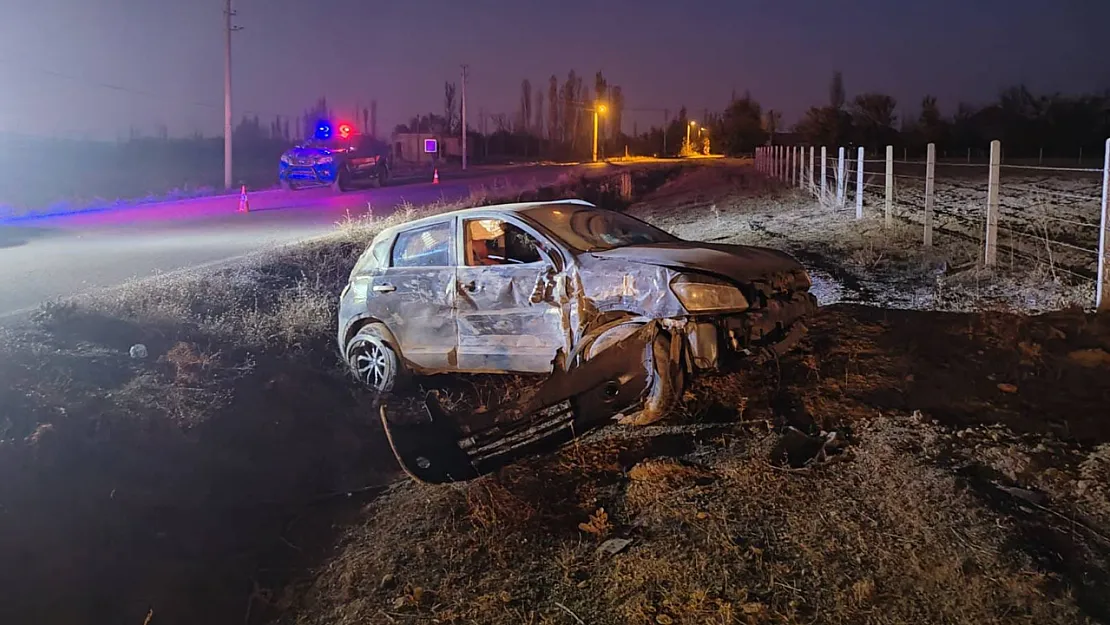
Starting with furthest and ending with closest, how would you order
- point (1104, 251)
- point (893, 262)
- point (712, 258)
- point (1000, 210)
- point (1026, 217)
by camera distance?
point (1000, 210) < point (1026, 217) < point (893, 262) < point (1104, 251) < point (712, 258)

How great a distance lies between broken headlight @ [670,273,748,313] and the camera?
5418 mm

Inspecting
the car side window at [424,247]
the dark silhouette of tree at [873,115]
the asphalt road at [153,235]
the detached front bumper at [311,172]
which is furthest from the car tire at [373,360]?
the dark silhouette of tree at [873,115]

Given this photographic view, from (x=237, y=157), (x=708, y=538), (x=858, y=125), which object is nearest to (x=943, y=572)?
(x=708, y=538)

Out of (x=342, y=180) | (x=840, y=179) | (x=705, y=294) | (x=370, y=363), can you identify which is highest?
(x=342, y=180)

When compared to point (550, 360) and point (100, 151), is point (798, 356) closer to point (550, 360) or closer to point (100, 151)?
point (550, 360)

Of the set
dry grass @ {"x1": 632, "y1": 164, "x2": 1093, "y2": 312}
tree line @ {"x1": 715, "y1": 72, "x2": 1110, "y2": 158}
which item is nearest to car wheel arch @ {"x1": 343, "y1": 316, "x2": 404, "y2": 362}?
dry grass @ {"x1": 632, "y1": 164, "x2": 1093, "y2": 312}

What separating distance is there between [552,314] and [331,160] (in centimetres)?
2165

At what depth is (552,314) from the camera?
20.3 ft

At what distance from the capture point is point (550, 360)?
6254 millimetres

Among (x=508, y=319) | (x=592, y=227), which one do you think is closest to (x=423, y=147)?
(x=592, y=227)

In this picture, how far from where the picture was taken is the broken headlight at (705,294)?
542 centimetres

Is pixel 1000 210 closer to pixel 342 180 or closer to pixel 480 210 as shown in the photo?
pixel 480 210

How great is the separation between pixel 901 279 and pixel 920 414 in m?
5.06

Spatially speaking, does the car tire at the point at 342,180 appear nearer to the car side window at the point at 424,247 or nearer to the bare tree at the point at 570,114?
the car side window at the point at 424,247
